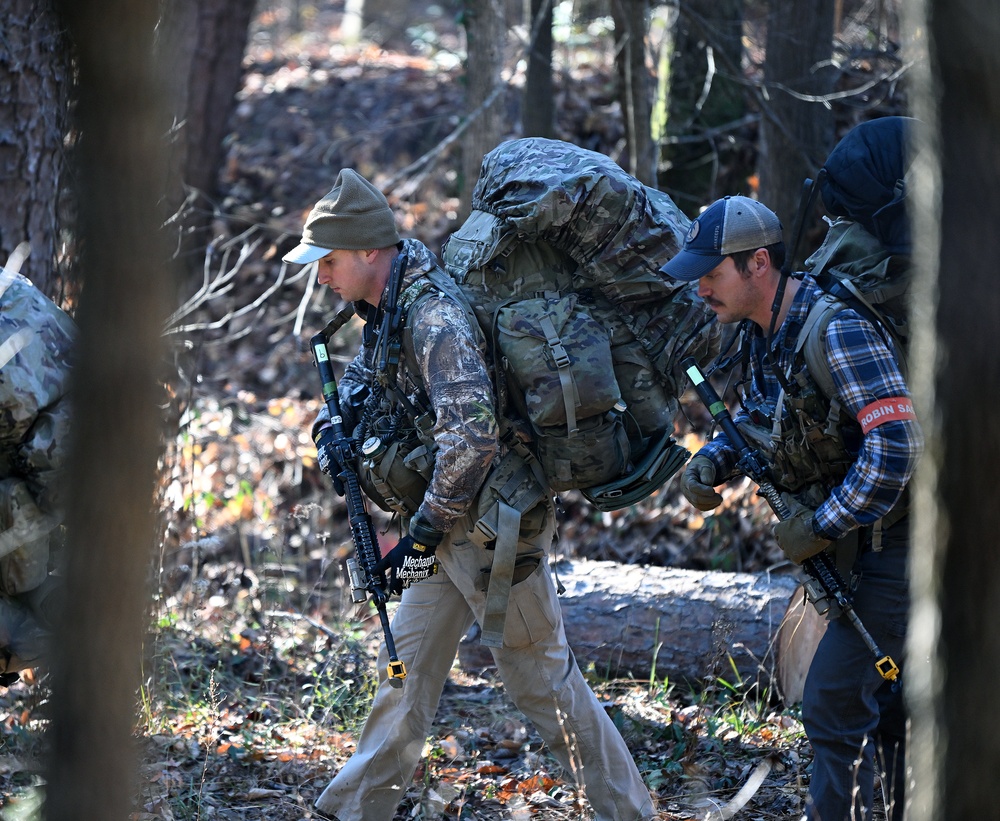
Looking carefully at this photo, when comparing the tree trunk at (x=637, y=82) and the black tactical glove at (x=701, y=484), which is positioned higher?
the tree trunk at (x=637, y=82)

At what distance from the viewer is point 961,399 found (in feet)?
6.55

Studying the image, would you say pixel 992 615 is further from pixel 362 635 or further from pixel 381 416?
pixel 362 635

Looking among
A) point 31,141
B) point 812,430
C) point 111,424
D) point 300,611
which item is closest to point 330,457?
point 812,430

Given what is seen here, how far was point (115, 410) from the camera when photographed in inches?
75.7

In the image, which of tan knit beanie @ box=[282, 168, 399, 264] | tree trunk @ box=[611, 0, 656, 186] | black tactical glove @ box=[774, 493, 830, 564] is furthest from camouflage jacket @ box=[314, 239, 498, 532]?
tree trunk @ box=[611, 0, 656, 186]

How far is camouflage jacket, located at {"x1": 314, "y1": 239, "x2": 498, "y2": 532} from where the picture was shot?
3.78 meters

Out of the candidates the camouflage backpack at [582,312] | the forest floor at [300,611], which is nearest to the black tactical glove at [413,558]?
the camouflage backpack at [582,312]

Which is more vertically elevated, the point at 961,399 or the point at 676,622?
the point at 961,399

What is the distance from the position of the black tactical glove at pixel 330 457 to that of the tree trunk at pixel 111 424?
2266mm

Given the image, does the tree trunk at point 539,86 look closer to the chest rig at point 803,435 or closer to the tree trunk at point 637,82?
the tree trunk at point 637,82

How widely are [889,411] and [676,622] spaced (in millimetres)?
2530

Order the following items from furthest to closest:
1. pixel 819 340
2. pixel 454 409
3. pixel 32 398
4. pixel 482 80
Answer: pixel 482 80 → pixel 32 398 → pixel 454 409 → pixel 819 340

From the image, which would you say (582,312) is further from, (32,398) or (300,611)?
(300,611)

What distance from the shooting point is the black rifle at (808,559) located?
11.2ft
